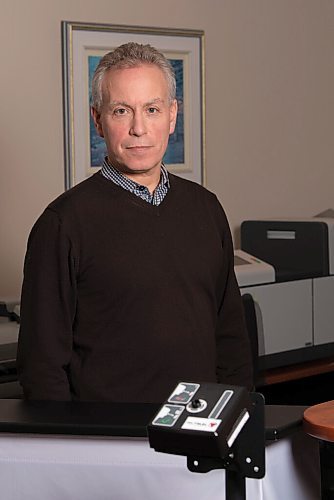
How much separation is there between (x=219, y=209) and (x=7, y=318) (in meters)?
1.35

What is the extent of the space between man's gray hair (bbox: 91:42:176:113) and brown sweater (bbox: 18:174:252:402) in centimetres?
17

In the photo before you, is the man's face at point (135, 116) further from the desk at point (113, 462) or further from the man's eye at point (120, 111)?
the desk at point (113, 462)

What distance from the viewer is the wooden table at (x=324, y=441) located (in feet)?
4.28

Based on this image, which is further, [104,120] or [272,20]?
[272,20]

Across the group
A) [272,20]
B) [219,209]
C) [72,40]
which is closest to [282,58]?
[272,20]

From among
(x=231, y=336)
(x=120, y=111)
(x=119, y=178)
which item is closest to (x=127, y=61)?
(x=120, y=111)

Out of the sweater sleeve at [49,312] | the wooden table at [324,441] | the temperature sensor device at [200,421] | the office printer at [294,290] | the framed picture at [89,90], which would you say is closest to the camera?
the temperature sensor device at [200,421]

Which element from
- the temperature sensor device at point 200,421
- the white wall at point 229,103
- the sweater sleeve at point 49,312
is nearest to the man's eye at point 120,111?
the sweater sleeve at point 49,312

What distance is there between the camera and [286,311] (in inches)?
146

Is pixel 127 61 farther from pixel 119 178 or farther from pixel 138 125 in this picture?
pixel 119 178

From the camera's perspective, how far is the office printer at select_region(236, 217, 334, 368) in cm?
365

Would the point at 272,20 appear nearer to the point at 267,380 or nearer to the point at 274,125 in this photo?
the point at 274,125

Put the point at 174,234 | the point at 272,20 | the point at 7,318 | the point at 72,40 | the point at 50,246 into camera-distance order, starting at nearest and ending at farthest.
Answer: the point at 50,246 → the point at 174,234 → the point at 7,318 → the point at 72,40 → the point at 272,20

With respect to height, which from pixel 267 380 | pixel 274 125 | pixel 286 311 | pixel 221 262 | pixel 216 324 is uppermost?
pixel 274 125
